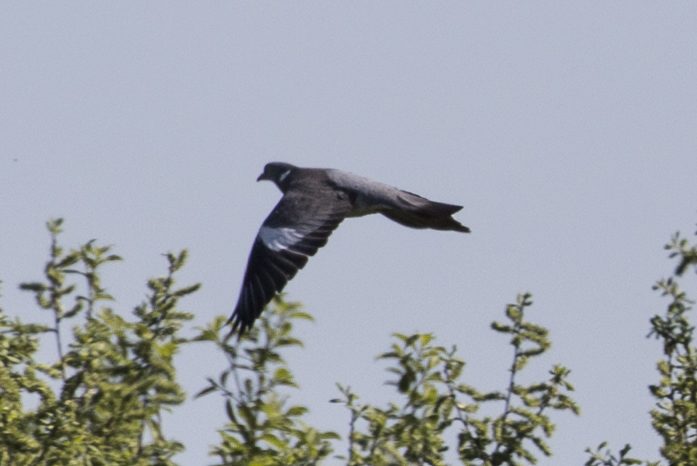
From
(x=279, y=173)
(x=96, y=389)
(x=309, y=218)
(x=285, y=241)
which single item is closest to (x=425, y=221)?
(x=309, y=218)

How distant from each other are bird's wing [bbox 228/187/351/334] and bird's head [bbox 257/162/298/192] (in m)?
1.14

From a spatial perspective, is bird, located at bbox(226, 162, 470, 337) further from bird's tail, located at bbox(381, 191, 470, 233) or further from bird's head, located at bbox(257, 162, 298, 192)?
bird's head, located at bbox(257, 162, 298, 192)

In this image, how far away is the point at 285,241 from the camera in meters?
8.19

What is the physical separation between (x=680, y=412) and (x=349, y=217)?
3.71m

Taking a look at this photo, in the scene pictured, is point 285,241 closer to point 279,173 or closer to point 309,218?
point 309,218

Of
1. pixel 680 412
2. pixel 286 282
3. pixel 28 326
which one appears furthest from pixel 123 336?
pixel 286 282

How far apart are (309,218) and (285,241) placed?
37 centimetres

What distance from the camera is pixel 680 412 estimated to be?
19.1ft

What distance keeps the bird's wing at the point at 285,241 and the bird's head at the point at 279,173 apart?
3.73 feet

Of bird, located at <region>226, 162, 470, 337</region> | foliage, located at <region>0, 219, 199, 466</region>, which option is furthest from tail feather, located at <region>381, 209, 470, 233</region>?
foliage, located at <region>0, 219, 199, 466</region>

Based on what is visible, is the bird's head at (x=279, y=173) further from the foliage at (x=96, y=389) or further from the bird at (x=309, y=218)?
the foliage at (x=96, y=389)

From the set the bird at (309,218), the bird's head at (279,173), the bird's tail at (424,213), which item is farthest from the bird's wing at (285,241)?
A: the bird's head at (279,173)

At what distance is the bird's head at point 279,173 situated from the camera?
33.3 feet

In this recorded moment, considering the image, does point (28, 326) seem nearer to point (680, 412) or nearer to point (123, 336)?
point (123, 336)
